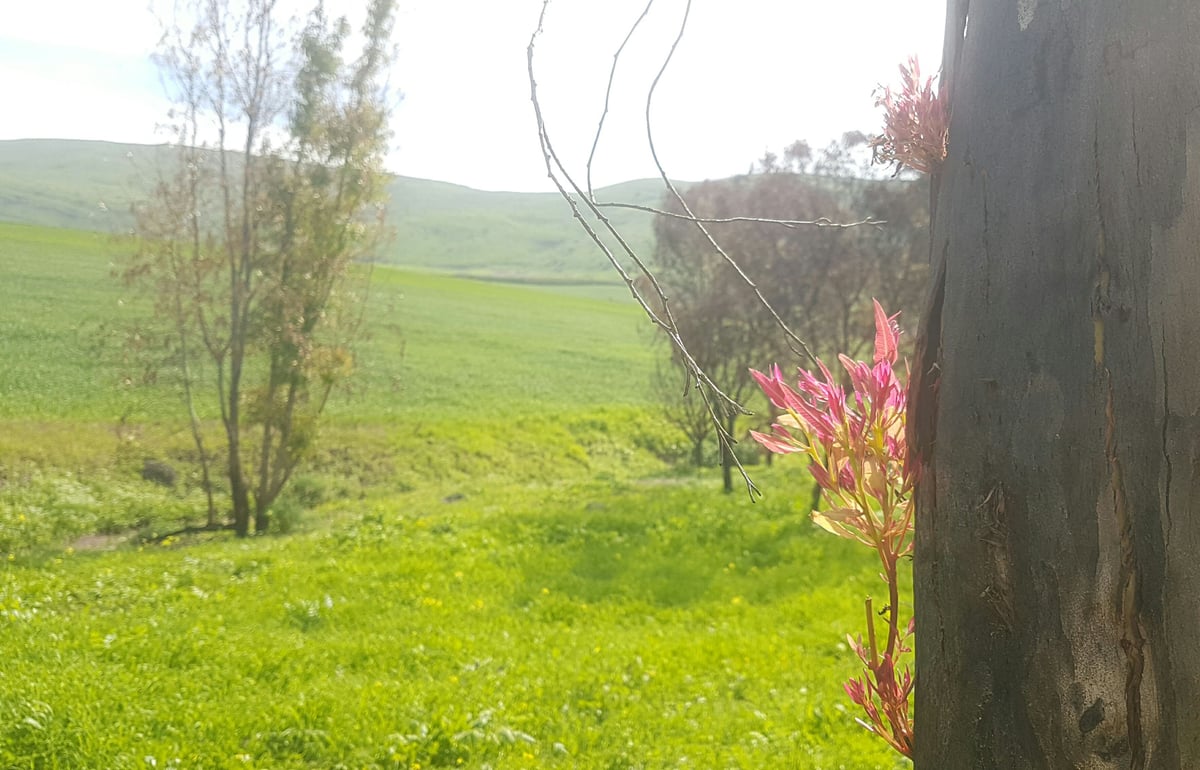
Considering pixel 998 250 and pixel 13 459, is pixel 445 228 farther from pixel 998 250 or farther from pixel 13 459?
pixel 998 250

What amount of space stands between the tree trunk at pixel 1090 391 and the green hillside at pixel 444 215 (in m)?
65.5

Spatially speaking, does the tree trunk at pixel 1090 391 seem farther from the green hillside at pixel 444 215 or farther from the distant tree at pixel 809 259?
the green hillside at pixel 444 215

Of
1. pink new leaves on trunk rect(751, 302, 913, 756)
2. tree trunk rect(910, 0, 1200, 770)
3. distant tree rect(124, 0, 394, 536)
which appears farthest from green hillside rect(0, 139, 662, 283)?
tree trunk rect(910, 0, 1200, 770)

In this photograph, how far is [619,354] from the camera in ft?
128

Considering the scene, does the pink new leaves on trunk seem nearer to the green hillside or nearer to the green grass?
the green grass

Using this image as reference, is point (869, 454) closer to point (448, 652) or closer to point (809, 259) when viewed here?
point (448, 652)

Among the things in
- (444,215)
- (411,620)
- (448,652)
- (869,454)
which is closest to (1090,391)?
(869,454)

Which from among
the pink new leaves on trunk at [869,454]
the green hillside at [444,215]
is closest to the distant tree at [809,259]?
the pink new leaves on trunk at [869,454]

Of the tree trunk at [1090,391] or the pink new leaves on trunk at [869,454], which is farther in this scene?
the pink new leaves on trunk at [869,454]

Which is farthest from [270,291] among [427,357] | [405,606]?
[427,357]

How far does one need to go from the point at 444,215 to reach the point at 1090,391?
136 m

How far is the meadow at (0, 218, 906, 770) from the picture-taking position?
15.5ft

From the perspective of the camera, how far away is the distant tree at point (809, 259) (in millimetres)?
11828

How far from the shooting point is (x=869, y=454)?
1323mm
